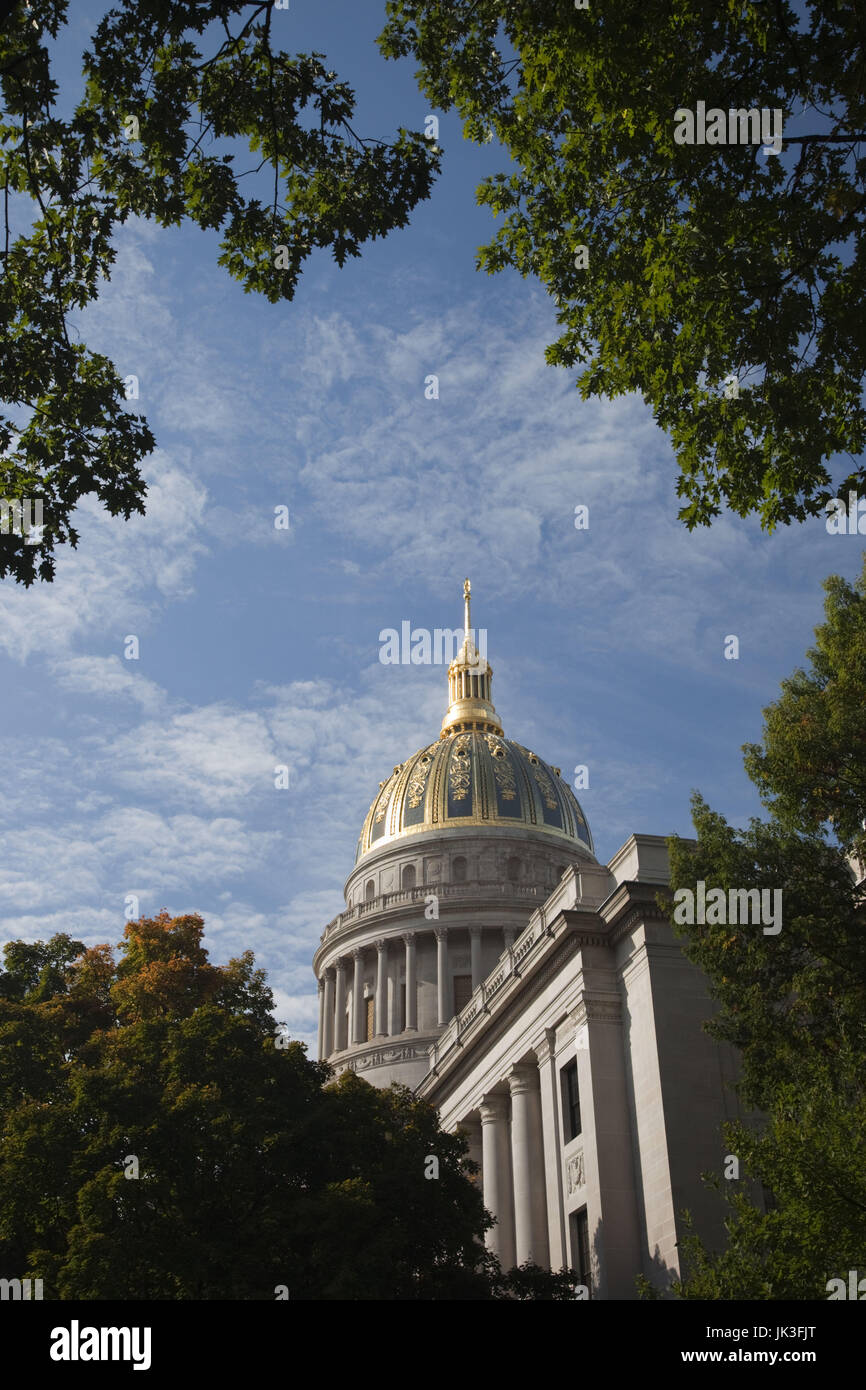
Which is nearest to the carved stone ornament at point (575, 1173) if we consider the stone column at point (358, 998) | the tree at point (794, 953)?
the tree at point (794, 953)

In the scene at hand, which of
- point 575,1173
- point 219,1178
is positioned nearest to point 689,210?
point 219,1178

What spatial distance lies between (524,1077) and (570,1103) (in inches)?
157

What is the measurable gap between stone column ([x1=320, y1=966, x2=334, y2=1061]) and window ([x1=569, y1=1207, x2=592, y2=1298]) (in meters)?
41.0

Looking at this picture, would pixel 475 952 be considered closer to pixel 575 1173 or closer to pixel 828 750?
pixel 575 1173

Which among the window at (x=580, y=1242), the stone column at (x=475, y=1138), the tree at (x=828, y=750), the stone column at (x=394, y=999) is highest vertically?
the stone column at (x=394, y=999)

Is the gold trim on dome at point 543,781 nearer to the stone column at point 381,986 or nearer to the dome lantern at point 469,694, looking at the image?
the dome lantern at point 469,694

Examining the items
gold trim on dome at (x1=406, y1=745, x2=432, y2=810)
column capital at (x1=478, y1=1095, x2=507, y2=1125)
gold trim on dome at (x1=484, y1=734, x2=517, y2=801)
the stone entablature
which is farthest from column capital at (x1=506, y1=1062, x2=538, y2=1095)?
gold trim on dome at (x1=406, y1=745, x2=432, y2=810)

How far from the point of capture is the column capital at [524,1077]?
124 ft

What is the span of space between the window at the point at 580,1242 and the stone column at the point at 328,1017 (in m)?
41.0

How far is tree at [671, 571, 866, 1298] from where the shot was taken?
1869 cm

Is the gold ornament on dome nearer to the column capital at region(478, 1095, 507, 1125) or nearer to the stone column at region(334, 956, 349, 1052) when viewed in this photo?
the stone column at region(334, 956, 349, 1052)

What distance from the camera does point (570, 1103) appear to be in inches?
1348

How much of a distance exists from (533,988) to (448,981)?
32.0 metres
